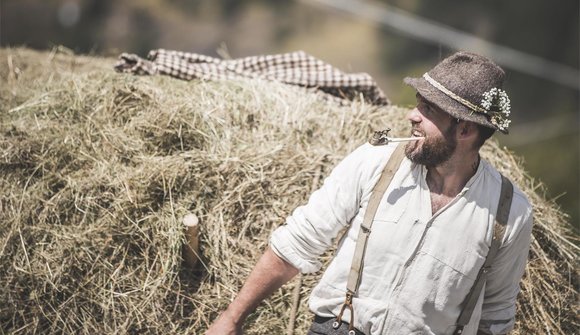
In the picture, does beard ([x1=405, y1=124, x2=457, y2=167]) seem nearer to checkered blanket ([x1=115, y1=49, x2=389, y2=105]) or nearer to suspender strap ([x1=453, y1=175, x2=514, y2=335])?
suspender strap ([x1=453, y1=175, x2=514, y2=335])

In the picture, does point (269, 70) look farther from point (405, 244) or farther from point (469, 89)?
point (405, 244)

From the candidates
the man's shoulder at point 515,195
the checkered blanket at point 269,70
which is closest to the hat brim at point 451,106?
the man's shoulder at point 515,195

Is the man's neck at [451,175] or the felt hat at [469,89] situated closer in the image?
the felt hat at [469,89]

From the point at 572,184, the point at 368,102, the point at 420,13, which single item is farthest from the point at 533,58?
the point at 368,102

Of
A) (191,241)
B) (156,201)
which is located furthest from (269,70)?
(191,241)

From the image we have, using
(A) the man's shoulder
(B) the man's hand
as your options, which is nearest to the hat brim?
(A) the man's shoulder

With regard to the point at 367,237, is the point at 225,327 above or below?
below

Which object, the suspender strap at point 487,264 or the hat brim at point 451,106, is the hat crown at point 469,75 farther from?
the suspender strap at point 487,264

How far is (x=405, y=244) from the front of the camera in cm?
292

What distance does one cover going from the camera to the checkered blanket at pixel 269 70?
195 inches

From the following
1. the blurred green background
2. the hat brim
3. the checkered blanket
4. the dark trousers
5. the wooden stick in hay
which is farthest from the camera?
the blurred green background

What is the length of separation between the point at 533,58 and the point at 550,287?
17044mm

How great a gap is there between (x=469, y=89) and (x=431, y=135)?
0.90ft

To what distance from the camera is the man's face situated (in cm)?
296
